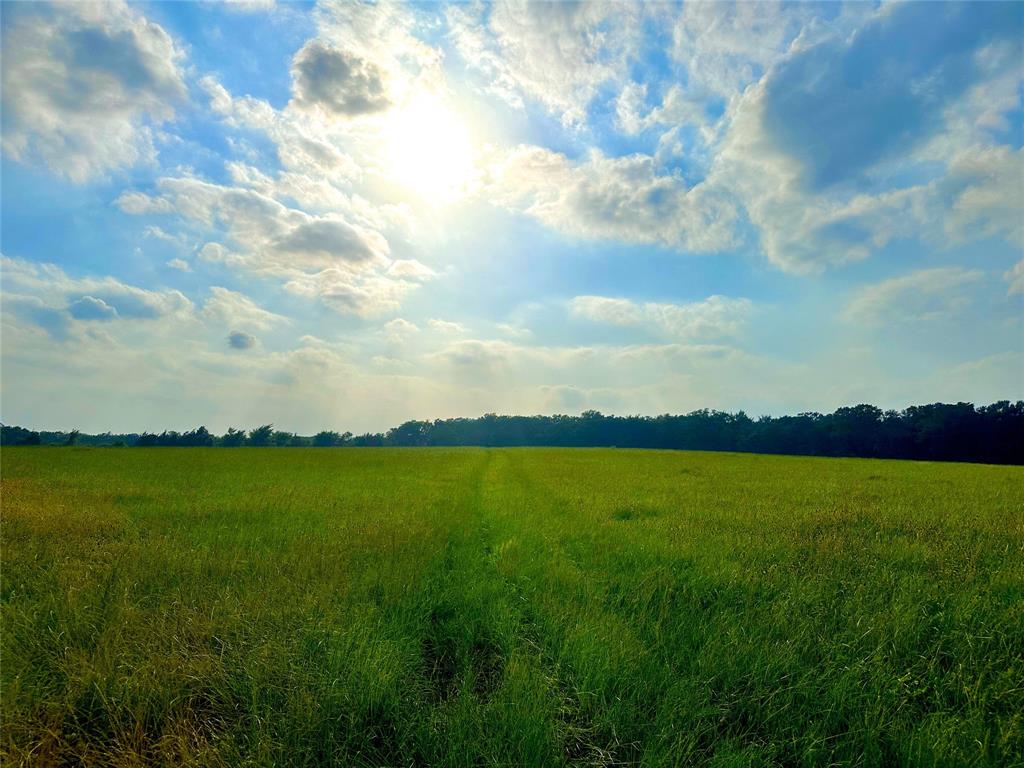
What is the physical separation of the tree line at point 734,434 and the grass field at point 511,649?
87.4 meters

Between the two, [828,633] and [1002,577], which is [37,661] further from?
[1002,577]

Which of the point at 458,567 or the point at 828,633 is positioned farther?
the point at 458,567

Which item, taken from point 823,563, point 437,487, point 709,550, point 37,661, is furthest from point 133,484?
point 823,563

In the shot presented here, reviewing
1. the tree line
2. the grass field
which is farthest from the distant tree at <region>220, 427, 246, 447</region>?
the grass field

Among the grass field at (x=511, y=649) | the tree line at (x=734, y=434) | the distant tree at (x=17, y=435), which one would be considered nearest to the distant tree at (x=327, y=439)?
the tree line at (x=734, y=434)

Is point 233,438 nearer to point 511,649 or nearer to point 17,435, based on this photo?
point 17,435

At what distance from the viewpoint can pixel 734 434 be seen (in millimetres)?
114250

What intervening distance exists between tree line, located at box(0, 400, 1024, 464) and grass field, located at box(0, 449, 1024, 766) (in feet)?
287

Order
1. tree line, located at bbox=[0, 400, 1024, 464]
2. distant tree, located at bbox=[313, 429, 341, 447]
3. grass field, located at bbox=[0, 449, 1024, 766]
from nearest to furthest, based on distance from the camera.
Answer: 1. grass field, located at bbox=[0, 449, 1024, 766]
2. tree line, located at bbox=[0, 400, 1024, 464]
3. distant tree, located at bbox=[313, 429, 341, 447]

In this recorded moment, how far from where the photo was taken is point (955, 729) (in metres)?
3.21

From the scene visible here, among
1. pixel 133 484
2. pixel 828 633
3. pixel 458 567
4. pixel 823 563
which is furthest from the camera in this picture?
pixel 133 484

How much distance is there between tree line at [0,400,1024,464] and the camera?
257ft

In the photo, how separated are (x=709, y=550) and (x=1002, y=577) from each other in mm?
3636

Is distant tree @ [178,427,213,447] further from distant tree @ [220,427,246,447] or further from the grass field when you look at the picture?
the grass field
